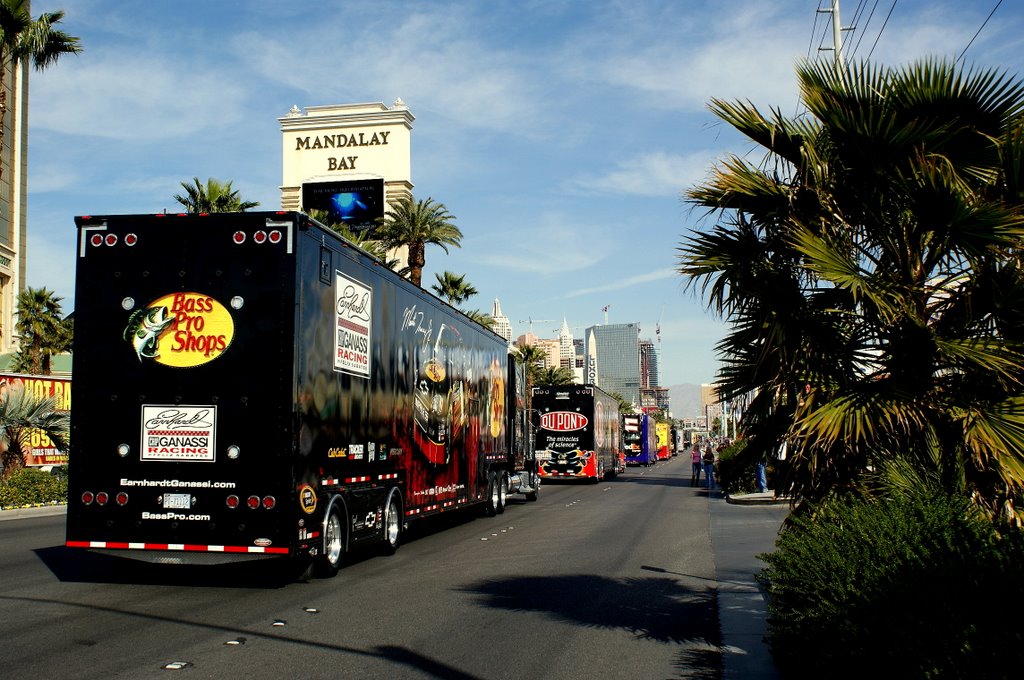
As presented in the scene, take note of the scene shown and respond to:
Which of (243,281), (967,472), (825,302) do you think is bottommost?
(967,472)

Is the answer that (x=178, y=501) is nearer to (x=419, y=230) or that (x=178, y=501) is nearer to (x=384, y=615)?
(x=384, y=615)

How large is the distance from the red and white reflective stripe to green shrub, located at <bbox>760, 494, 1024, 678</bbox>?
5.73 m

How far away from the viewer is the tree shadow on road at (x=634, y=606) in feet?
28.3

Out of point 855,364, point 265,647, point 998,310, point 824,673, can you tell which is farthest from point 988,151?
point 265,647

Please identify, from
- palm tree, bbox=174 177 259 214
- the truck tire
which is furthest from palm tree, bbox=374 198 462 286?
the truck tire

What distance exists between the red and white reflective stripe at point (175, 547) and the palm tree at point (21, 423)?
1533cm

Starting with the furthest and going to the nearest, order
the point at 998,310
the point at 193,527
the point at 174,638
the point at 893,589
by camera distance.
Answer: the point at 193,527 < the point at 174,638 < the point at 998,310 < the point at 893,589

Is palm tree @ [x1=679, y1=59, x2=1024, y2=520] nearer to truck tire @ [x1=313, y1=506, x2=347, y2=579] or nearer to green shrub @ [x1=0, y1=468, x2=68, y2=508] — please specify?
truck tire @ [x1=313, y1=506, x2=347, y2=579]

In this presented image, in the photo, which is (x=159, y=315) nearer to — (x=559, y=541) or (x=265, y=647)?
(x=265, y=647)

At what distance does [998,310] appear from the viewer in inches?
318

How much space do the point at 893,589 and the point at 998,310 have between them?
3280mm

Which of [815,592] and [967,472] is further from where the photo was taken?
[967,472]

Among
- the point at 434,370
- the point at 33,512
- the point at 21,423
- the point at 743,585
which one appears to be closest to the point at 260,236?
the point at 434,370

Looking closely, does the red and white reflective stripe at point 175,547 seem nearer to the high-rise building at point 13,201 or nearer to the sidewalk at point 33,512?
the sidewalk at point 33,512
